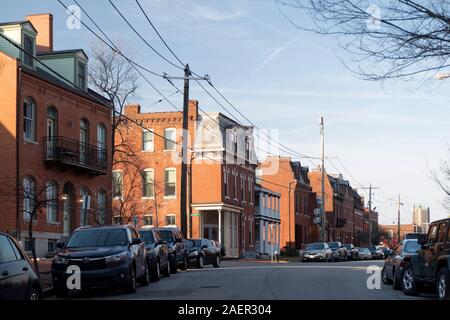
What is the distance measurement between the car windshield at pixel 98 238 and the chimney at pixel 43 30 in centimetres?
2191

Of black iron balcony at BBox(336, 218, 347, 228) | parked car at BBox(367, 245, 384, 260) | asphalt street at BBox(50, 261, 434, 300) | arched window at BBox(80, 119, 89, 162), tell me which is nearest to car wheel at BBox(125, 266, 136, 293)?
asphalt street at BBox(50, 261, 434, 300)

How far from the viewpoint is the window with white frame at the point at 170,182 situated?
178 feet

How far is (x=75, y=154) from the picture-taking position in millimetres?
33219

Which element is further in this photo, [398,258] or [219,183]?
[219,183]

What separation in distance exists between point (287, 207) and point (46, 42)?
41.7 meters

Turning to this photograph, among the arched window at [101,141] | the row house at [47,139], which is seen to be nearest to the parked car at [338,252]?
the row house at [47,139]

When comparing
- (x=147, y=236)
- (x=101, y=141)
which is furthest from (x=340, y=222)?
(x=147, y=236)

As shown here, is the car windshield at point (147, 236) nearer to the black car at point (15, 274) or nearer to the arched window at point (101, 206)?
the black car at point (15, 274)

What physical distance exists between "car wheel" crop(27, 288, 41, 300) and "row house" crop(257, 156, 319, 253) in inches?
2391

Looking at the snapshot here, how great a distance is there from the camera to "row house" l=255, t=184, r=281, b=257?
63531 millimetres

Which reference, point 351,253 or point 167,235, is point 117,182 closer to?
point 351,253

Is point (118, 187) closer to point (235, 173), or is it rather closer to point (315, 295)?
point (235, 173)

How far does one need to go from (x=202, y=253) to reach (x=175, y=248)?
500cm

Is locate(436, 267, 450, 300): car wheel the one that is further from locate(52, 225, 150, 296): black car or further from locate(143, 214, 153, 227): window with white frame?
locate(143, 214, 153, 227): window with white frame
